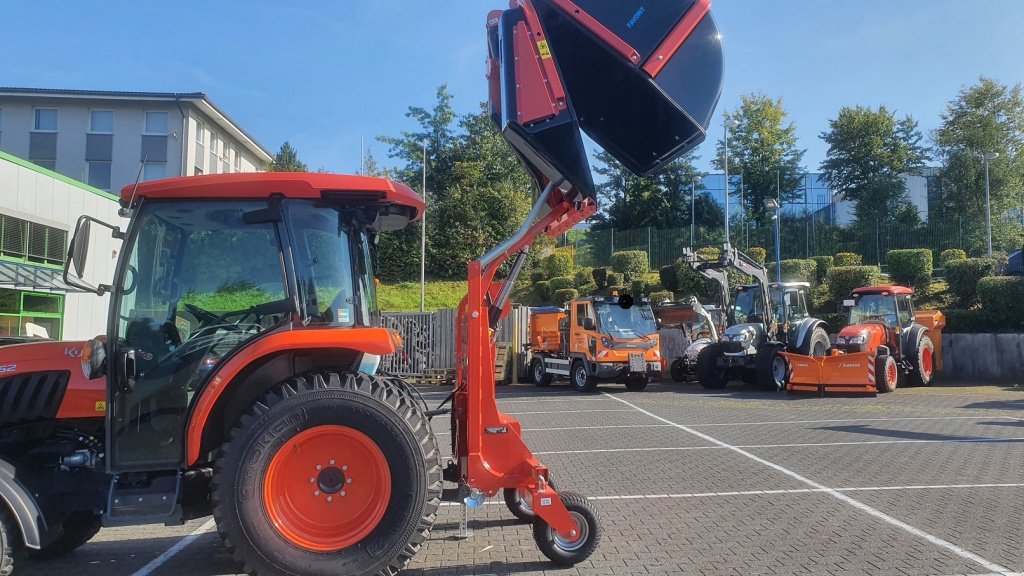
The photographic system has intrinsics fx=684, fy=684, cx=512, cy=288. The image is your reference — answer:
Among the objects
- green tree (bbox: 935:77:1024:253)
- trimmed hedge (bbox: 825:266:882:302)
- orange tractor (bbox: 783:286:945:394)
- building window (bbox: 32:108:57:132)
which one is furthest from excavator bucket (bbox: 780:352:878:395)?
building window (bbox: 32:108:57:132)

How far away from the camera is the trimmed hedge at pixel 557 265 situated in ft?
109

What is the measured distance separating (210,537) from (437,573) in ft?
7.34

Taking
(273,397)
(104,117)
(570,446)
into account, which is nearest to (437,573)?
(273,397)

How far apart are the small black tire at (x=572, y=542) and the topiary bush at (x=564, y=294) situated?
24.8 m

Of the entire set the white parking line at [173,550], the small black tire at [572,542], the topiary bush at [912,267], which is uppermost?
the topiary bush at [912,267]

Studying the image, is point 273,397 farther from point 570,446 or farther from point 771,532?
point 570,446

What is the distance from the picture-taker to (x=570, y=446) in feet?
31.6

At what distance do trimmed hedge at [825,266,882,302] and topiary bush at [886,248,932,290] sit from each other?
178 centimetres

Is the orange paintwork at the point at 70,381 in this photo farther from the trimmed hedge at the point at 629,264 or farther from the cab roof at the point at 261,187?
the trimmed hedge at the point at 629,264

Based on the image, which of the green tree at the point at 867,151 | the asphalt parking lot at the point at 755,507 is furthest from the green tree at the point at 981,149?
the asphalt parking lot at the point at 755,507

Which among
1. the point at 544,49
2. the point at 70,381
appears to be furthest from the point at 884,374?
the point at 70,381

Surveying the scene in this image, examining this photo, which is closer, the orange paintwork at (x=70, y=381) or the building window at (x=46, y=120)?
the orange paintwork at (x=70, y=381)

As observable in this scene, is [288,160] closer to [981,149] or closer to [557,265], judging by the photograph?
[557,265]

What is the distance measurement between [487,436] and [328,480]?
1032mm
